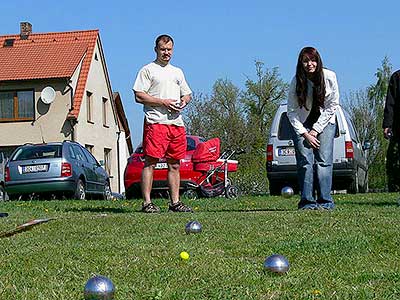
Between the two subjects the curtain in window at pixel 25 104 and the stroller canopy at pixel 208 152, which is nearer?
the stroller canopy at pixel 208 152

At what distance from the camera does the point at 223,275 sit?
4227mm

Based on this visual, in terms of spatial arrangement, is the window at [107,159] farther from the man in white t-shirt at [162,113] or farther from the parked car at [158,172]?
the man in white t-shirt at [162,113]

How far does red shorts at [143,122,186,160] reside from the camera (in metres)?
8.70

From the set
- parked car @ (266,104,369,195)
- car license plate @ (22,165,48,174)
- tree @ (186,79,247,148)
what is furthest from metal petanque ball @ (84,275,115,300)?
tree @ (186,79,247,148)

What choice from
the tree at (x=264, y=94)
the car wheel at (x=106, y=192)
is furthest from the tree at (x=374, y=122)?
the car wheel at (x=106, y=192)

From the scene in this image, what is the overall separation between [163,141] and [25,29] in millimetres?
34887

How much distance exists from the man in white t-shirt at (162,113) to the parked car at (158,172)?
6896 millimetres

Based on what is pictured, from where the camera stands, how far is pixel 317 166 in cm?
889

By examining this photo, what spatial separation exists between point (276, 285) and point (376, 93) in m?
54.8

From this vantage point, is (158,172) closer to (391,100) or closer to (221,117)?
(391,100)

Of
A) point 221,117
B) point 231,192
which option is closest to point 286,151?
A: point 231,192

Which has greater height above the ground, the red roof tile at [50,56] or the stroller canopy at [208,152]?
the red roof tile at [50,56]

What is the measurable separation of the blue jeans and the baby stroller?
702cm

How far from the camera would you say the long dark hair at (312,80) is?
8.52 m
